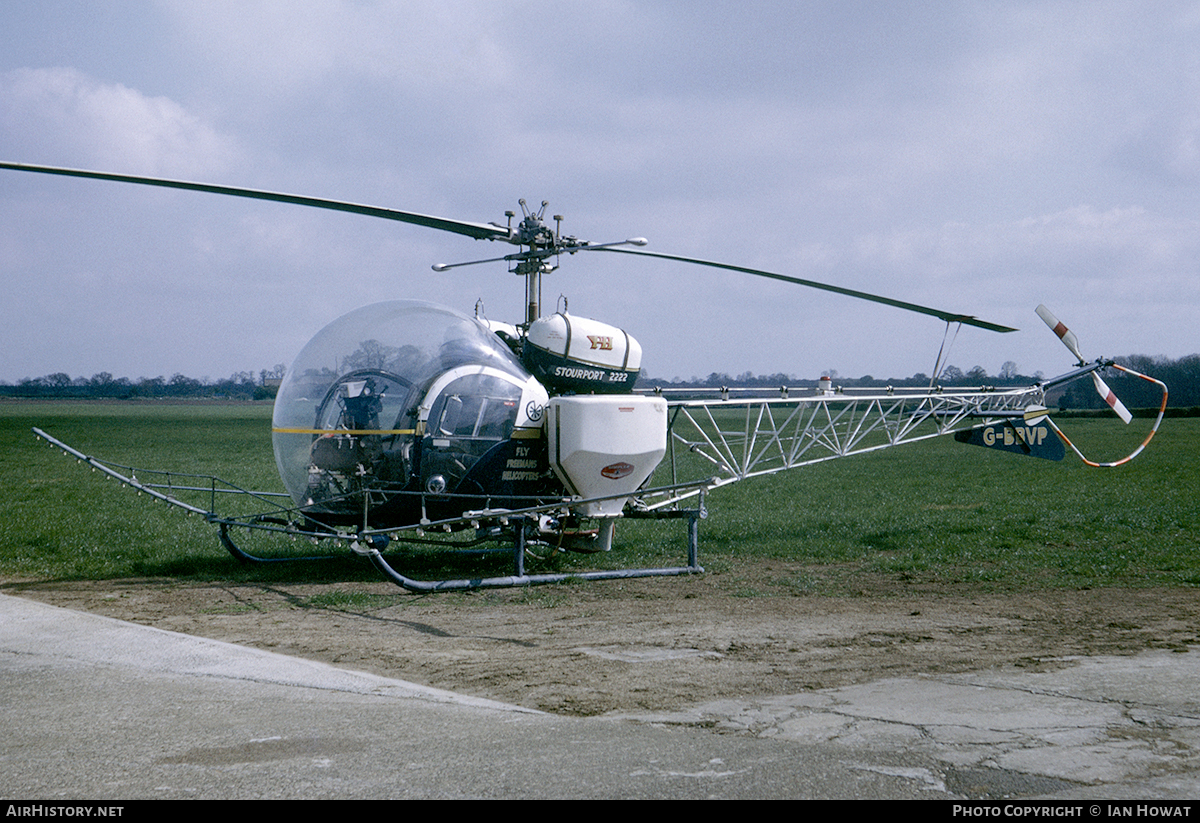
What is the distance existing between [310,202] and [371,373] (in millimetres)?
1979

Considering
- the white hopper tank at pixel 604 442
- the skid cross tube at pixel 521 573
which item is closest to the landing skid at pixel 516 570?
the skid cross tube at pixel 521 573

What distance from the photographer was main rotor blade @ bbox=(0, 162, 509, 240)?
693 cm

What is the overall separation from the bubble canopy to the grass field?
6.63 ft

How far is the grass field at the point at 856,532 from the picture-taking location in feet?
35.6

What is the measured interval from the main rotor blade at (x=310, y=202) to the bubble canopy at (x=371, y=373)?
0.96 meters

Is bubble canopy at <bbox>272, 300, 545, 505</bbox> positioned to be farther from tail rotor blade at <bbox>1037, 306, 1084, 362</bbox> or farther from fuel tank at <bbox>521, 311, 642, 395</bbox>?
tail rotor blade at <bbox>1037, 306, 1084, 362</bbox>

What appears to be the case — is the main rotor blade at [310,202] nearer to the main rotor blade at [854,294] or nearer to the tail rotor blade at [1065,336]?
the main rotor blade at [854,294]

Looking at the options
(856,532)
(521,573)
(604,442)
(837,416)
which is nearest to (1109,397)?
(856,532)

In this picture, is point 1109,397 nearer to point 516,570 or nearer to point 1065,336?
point 1065,336

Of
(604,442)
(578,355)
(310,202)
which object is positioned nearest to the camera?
(310,202)

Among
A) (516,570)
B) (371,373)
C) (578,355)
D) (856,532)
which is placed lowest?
(856,532)

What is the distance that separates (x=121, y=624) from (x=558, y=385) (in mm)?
4822

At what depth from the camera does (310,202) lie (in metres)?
8.03
